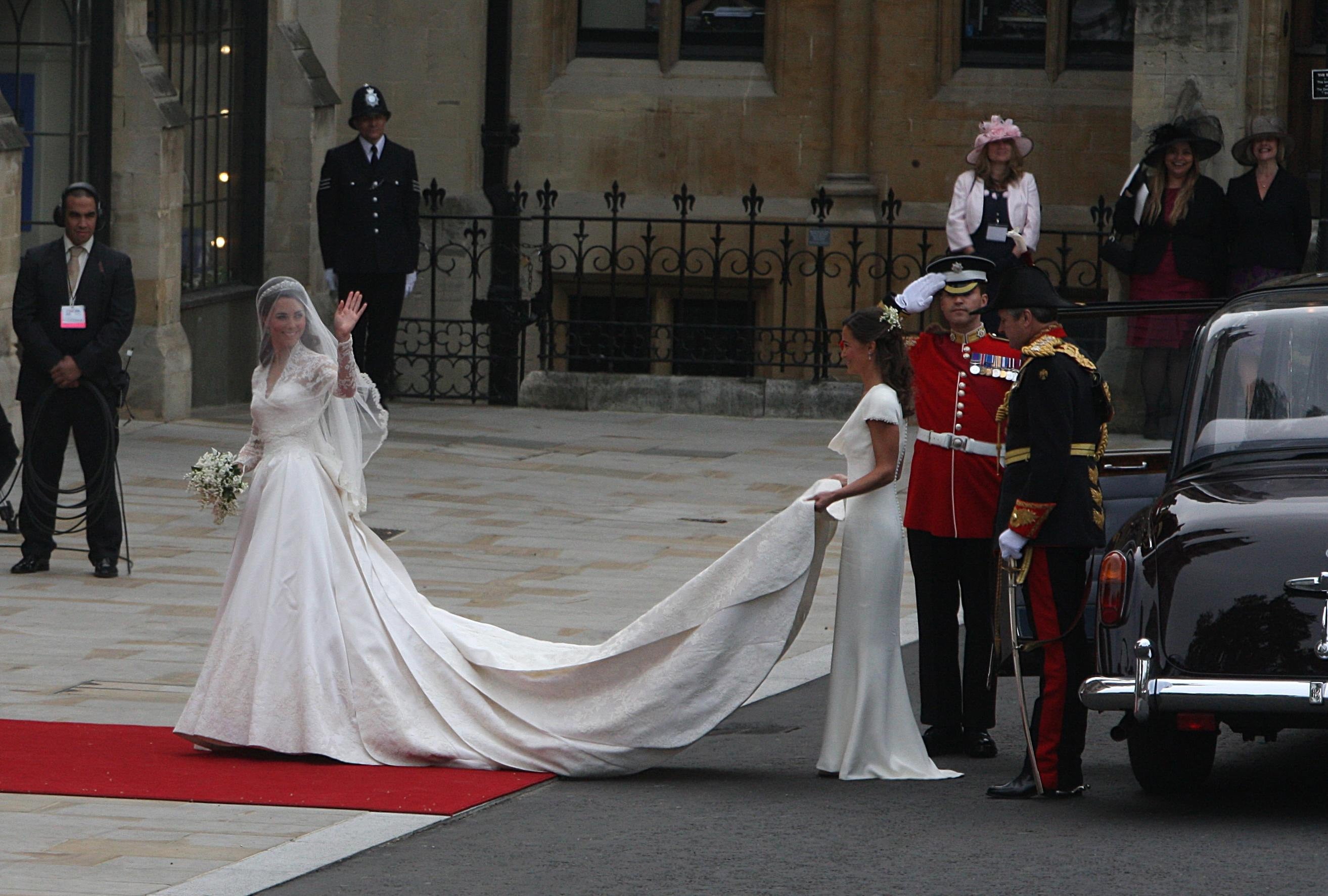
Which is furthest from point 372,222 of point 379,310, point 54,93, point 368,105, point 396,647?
point 396,647

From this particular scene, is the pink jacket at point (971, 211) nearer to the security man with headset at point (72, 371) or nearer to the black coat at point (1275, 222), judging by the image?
the black coat at point (1275, 222)

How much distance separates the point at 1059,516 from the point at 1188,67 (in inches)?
425

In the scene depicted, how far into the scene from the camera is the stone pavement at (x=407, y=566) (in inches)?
276

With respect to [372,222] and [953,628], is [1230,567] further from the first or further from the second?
[372,222]

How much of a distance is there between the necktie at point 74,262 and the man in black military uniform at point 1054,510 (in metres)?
5.87

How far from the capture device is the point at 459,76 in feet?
67.4

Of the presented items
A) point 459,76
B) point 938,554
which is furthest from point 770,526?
point 459,76

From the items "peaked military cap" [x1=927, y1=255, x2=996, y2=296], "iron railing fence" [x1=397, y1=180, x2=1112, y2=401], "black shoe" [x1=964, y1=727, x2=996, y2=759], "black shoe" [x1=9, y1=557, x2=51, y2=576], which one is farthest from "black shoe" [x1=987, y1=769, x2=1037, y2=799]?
"iron railing fence" [x1=397, y1=180, x2=1112, y2=401]

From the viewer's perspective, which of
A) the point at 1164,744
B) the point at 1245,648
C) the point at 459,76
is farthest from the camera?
the point at 459,76

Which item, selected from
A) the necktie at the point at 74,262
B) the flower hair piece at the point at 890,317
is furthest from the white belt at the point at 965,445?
the necktie at the point at 74,262

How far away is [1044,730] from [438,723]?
7.20 ft

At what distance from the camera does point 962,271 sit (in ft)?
28.2

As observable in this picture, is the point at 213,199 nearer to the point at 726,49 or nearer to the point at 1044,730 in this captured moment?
the point at 726,49

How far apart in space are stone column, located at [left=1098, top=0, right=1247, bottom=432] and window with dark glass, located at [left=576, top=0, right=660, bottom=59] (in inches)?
202
